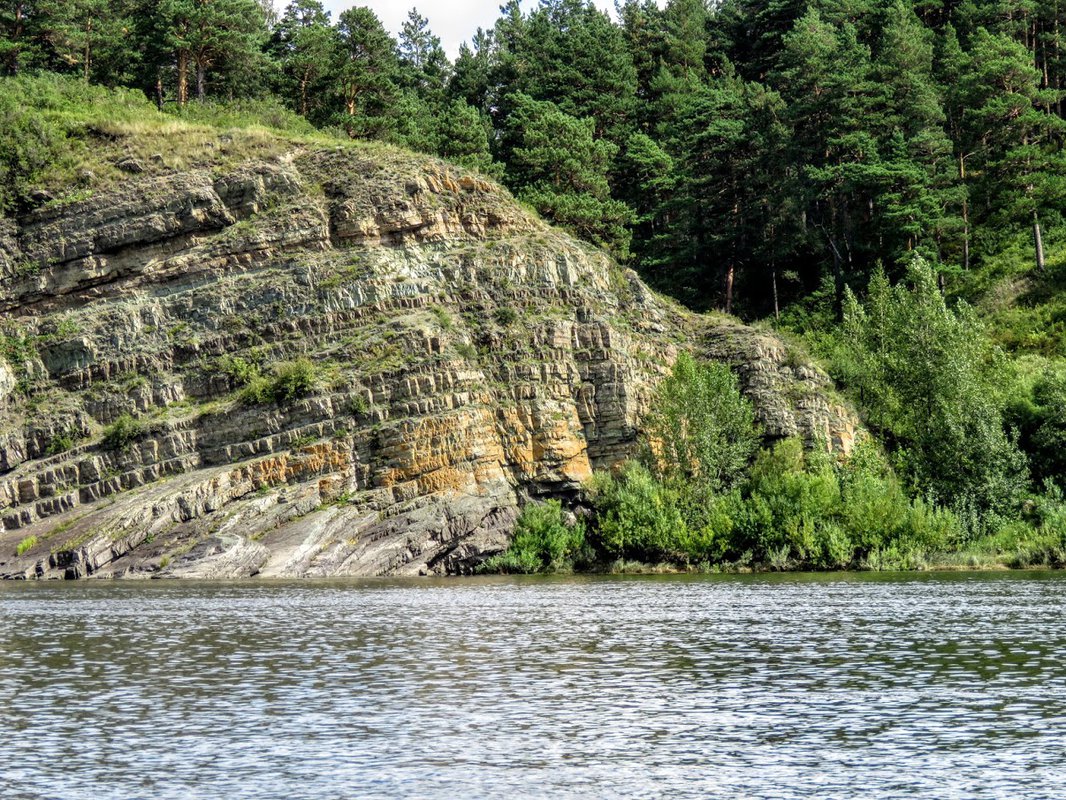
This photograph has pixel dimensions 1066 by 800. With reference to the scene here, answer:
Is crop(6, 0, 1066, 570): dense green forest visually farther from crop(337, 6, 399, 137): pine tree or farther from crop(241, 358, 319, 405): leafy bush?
crop(241, 358, 319, 405): leafy bush

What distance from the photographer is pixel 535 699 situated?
2536cm

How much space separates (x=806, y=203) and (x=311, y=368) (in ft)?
147

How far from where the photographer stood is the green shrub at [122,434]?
6781cm

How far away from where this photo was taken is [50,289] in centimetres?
7675

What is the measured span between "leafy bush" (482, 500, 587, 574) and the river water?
2119 centimetres

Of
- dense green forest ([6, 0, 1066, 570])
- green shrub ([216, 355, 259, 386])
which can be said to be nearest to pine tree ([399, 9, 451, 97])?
dense green forest ([6, 0, 1066, 570])

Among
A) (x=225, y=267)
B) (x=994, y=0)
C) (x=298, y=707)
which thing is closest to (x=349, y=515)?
(x=225, y=267)

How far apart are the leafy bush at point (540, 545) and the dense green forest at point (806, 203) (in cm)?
17

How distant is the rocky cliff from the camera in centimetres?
6431

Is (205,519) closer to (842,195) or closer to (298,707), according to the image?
(298,707)

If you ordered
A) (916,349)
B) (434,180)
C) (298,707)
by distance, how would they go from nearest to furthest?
(298,707) → (916,349) → (434,180)

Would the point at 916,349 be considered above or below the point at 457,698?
above

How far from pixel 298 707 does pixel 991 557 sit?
51.9 m

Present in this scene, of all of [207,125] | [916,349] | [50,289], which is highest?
[207,125]
